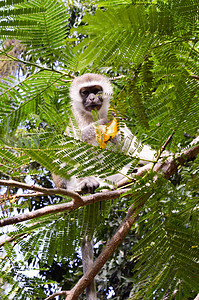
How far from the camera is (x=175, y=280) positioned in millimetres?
1193

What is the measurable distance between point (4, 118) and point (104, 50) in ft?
3.05

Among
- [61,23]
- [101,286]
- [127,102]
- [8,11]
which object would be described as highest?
[61,23]

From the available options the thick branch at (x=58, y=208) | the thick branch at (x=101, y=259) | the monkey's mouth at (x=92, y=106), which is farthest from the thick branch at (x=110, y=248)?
the monkey's mouth at (x=92, y=106)

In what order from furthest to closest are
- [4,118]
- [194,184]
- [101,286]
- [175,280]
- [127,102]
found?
1. [101,286]
2. [4,118]
3. [194,184]
4. [127,102]
5. [175,280]

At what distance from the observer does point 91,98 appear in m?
4.28

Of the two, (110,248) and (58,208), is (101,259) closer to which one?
(110,248)

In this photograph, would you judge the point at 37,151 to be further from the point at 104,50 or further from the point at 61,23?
the point at 61,23

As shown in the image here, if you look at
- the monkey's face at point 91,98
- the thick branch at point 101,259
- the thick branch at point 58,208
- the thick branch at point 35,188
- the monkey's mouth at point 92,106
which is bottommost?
the thick branch at point 101,259

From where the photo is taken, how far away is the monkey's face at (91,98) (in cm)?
421

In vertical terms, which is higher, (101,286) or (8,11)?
(8,11)

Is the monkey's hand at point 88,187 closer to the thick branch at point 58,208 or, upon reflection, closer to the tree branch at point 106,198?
the tree branch at point 106,198

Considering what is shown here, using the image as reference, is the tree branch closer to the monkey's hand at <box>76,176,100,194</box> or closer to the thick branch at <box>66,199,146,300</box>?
the thick branch at <box>66,199,146,300</box>

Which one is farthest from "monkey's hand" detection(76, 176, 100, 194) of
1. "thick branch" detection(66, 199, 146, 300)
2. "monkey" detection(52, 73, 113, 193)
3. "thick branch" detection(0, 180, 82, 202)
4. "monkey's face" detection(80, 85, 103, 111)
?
"thick branch" detection(0, 180, 82, 202)

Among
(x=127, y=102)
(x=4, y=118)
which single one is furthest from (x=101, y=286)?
(x=127, y=102)
